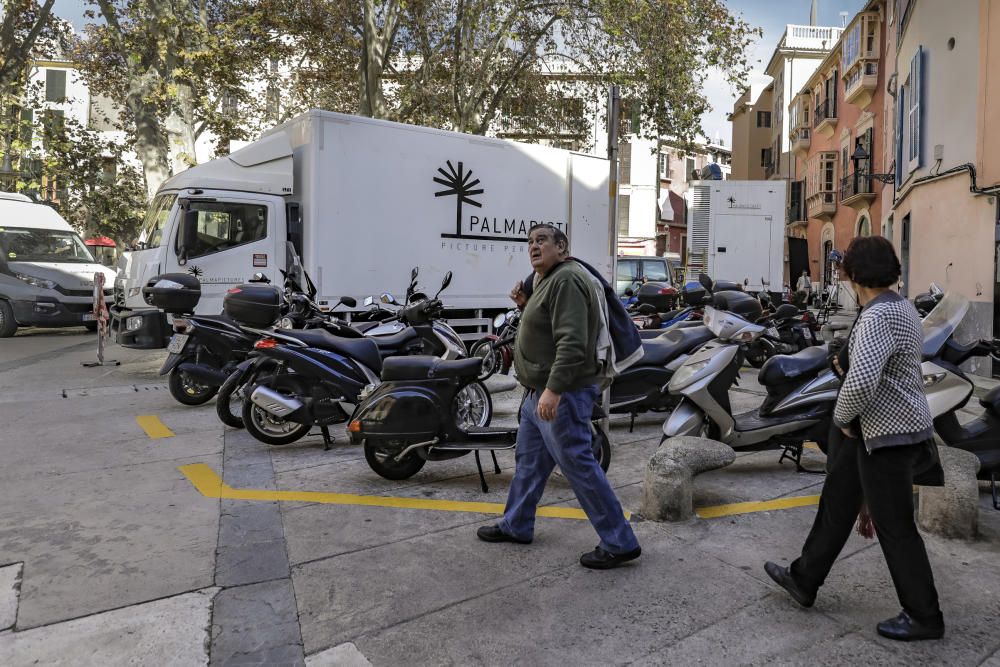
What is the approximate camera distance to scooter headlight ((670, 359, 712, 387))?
5559 millimetres

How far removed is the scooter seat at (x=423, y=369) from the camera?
17.3 feet

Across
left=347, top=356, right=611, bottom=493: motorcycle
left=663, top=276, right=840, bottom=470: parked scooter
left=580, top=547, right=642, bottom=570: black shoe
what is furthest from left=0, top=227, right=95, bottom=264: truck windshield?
left=580, top=547, right=642, bottom=570: black shoe

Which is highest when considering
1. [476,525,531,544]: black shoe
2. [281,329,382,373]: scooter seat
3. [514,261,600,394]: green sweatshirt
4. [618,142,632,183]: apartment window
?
[618,142,632,183]: apartment window

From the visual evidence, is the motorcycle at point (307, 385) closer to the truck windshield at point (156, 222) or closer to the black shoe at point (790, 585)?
the black shoe at point (790, 585)

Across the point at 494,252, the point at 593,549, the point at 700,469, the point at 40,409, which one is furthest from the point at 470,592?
the point at 494,252

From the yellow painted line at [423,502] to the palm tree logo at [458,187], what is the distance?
718 centimetres

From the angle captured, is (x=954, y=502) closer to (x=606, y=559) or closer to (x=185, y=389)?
(x=606, y=559)

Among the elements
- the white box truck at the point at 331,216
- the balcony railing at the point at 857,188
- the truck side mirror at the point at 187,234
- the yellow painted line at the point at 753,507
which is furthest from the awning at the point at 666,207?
the yellow painted line at the point at 753,507

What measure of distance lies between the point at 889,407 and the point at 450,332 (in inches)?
208

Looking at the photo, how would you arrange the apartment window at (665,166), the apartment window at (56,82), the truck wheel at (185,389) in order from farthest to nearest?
the apartment window at (665,166)
the apartment window at (56,82)
the truck wheel at (185,389)

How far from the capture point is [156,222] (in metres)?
10.5

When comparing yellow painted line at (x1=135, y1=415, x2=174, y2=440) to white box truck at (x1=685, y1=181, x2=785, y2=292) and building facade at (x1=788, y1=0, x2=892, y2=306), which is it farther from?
building facade at (x1=788, y1=0, x2=892, y2=306)

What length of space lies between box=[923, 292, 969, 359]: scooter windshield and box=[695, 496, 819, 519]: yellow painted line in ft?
3.73

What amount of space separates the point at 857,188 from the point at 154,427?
2879 centimetres
